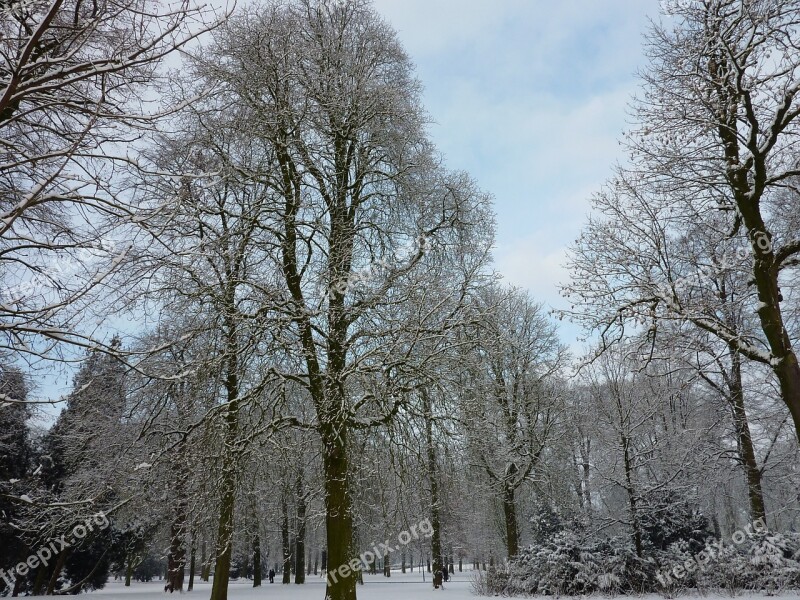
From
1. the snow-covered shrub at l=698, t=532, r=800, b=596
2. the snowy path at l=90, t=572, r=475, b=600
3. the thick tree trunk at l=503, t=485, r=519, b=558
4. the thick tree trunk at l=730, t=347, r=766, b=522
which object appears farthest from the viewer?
the thick tree trunk at l=503, t=485, r=519, b=558

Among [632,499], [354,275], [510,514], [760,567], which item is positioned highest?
[354,275]

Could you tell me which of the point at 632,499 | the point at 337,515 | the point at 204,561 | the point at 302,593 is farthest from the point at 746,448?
the point at 302,593

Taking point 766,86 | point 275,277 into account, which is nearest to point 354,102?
point 275,277

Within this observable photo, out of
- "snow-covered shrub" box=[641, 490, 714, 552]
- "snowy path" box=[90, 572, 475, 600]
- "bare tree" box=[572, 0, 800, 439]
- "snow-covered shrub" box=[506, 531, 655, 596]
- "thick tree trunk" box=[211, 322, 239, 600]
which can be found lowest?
"snowy path" box=[90, 572, 475, 600]

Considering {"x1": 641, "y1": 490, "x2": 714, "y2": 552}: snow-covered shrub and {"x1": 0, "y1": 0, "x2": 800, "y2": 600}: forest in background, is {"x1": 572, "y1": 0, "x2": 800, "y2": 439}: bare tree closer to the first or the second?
{"x1": 0, "y1": 0, "x2": 800, "y2": 600}: forest in background

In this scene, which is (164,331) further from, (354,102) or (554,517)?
(554,517)

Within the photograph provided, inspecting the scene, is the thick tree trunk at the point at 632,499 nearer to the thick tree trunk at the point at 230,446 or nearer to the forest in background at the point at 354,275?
the forest in background at the point at 354,275

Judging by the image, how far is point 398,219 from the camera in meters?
9.82

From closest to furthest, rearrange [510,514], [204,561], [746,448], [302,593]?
[204,561], [746,448], [510,514], [302,593]

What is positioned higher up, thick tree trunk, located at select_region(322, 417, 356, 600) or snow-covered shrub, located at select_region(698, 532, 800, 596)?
thick tree trunk, located at select_region(322, 417, 356, 600)

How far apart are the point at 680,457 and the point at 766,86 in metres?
12.6

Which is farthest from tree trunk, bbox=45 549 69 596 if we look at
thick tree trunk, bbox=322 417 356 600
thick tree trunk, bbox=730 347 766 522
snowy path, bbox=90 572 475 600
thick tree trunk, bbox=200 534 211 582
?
thick tree trunk, bbox=730 347 766 522

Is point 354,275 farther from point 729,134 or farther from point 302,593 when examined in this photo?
point 302,593

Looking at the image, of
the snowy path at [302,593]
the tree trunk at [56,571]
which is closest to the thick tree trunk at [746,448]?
the snowy path at [302,593]
